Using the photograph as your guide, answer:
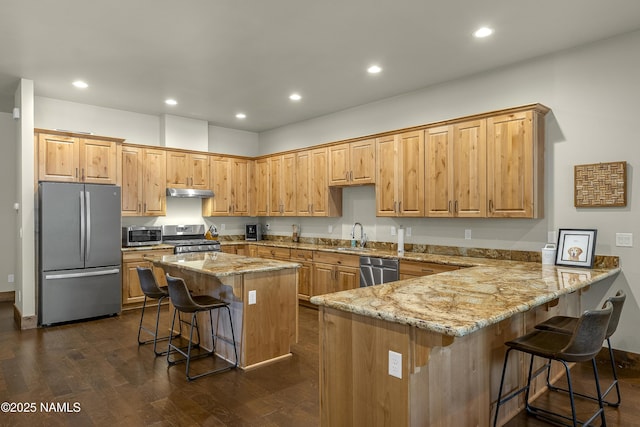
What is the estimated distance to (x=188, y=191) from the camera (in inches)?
253

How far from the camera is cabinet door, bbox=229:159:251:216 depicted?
→ 713cm

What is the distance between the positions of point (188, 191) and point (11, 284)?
3.18 meters

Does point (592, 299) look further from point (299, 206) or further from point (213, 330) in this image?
point (299, 206)

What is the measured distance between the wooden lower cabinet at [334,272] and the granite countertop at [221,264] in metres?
1.47

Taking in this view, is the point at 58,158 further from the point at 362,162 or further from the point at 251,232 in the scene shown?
the point at 362,162

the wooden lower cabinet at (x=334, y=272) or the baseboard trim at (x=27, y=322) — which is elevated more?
the wooden lower cabinet at (x=334, y=272)

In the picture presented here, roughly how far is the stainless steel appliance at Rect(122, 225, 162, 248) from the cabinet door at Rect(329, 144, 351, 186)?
9.33 feet

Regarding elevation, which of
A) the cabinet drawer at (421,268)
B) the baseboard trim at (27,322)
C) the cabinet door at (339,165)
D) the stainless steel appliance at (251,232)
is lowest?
the baseboard trim at (27,322)

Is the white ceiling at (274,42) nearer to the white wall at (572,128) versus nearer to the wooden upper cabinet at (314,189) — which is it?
the white wall at (572,128)

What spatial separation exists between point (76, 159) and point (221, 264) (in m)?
2.99

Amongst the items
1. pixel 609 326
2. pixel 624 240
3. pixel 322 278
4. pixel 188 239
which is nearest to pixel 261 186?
pixel 188 239

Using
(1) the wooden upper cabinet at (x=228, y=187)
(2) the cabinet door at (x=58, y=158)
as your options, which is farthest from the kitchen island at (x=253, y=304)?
(1) the wooden upper cabinet at (x=228, y=187)

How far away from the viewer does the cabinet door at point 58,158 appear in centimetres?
494

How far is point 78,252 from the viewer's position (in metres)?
4.99
